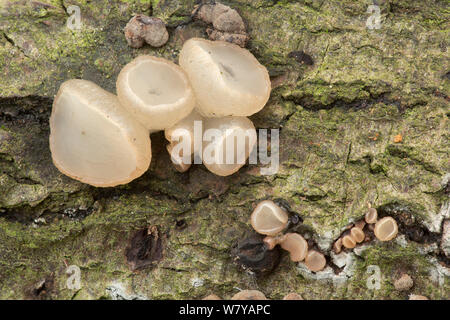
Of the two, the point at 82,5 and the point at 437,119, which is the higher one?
the point at 82,5

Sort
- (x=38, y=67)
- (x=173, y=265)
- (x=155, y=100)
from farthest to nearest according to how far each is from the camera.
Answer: (x=38, y=67)
(x=173, y=265)
(x=155, y=100)

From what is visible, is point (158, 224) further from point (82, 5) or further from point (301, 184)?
point (82, 5)

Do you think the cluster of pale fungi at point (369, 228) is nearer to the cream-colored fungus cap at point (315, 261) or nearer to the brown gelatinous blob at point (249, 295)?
the cream-colored fungus cap at point (315, 261)

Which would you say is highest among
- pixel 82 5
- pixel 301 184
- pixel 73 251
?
pixel 82 5

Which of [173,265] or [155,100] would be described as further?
[173,265]

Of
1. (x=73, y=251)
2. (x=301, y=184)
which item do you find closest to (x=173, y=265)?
(x=73, y=251)

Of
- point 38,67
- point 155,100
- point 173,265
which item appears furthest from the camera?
point 38,67

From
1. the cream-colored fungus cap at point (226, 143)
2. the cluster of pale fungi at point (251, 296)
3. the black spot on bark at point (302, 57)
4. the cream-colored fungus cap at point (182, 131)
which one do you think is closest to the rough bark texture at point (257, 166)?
the black spot on bark at point (302, 57)

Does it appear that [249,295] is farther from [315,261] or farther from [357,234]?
[357,234]
